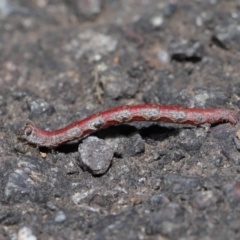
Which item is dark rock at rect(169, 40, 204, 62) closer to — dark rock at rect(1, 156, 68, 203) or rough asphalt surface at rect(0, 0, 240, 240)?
rough asphalt surface at rect(0, 0, 240, 240)

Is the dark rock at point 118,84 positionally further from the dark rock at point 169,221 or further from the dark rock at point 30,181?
the dark rock at point 169,221

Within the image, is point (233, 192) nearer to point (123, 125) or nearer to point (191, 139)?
point (191, 139)

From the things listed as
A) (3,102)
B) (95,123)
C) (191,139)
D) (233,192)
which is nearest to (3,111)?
(3,102)

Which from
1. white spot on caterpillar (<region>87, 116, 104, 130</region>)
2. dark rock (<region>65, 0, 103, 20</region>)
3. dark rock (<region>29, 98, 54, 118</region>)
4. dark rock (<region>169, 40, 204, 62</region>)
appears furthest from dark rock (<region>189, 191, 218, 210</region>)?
dark rock (<region>65, 0, 103, 20</region>)

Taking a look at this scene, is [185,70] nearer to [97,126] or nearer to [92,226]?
[97,126]

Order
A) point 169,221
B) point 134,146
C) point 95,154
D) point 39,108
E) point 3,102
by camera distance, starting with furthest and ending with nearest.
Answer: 1. point 3,102
2. point 39,108
3. point 134,146
4. point 95,154
5. point 169,221
